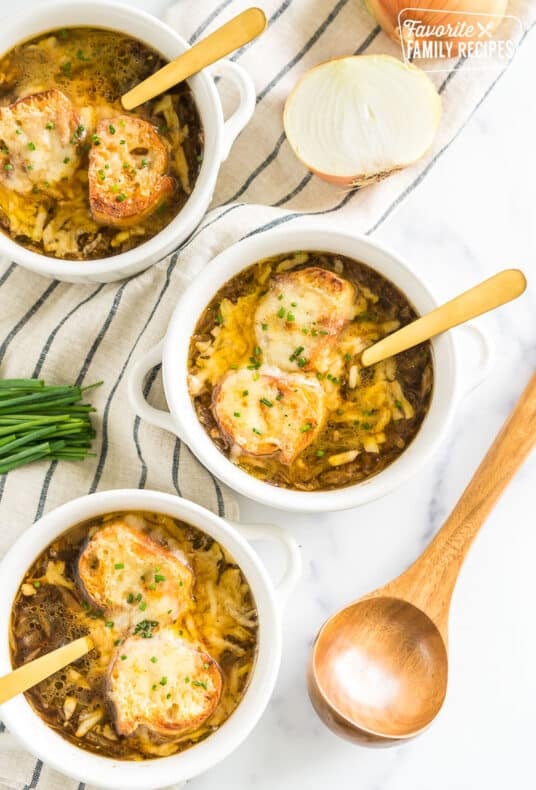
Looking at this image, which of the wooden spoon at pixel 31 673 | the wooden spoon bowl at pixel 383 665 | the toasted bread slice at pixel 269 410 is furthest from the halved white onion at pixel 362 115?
the wooden spoon at pixel 31 673

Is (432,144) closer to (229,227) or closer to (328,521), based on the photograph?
(229,227)

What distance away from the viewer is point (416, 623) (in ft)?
8.40

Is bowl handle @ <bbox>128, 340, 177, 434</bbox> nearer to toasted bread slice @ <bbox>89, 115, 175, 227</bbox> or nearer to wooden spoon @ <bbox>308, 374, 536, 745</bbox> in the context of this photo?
toasted bread slice @ <bbox>89, 115, 175, 227</bbox>

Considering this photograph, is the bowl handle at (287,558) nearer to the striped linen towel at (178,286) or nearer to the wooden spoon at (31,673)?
the striped linen towel at (178,286)

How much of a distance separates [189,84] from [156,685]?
1452 mm

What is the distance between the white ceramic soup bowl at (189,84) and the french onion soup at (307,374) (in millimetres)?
217

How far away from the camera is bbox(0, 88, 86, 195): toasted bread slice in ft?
7.80

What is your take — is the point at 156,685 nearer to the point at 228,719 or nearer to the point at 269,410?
the point at 228,719

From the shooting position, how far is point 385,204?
8.58ft

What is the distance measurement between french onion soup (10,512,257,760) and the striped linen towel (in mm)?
237

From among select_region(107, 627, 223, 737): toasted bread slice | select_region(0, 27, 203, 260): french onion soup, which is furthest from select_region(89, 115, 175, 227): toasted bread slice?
select_region(107, 627, 223, 737): toasted bread slice

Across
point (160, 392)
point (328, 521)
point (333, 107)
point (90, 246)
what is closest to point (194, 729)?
point (328, 521)

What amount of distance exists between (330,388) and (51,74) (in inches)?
41.5

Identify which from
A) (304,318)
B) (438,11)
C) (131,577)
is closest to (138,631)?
(131,577)
